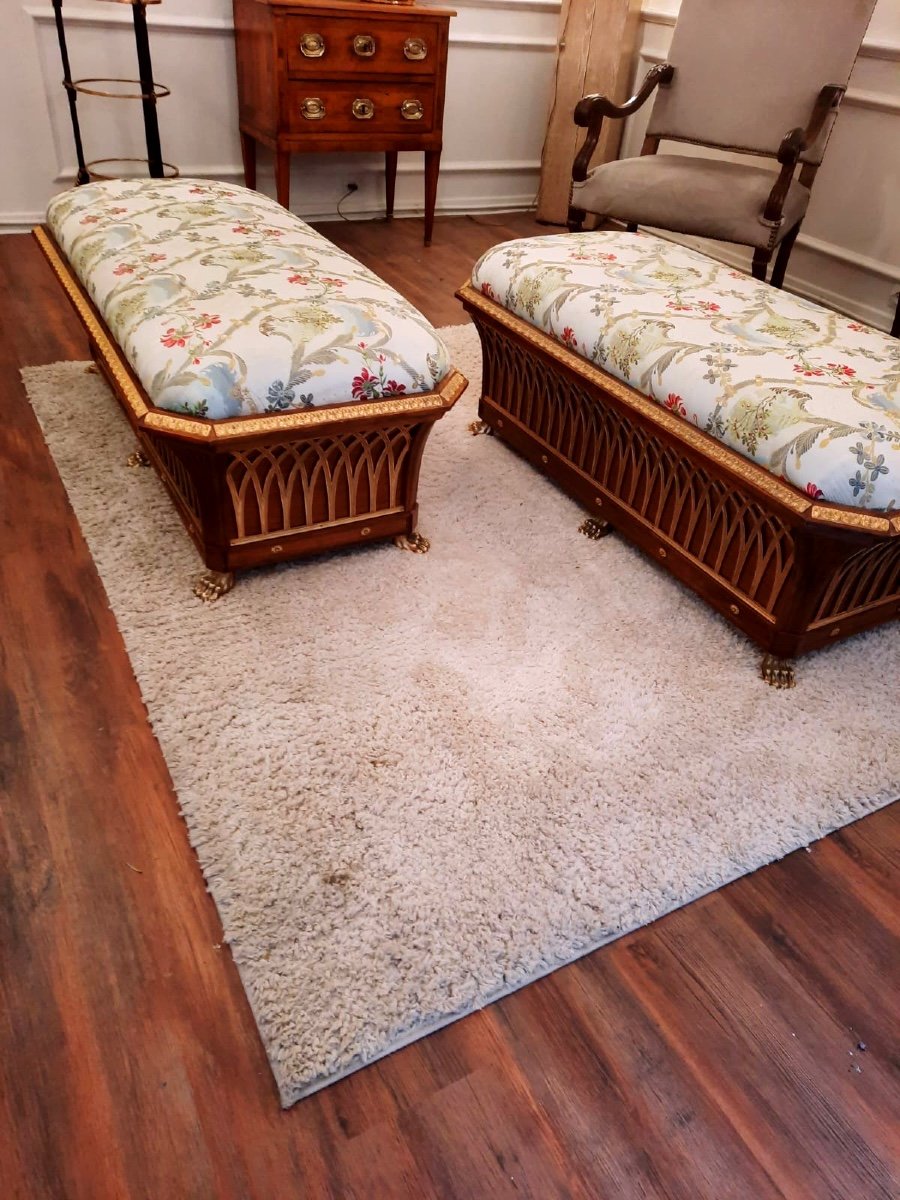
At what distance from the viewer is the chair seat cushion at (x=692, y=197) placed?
255 centimetres

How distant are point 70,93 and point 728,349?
2361 millimetres

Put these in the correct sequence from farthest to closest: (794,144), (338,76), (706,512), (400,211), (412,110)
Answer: (400,211) < (412,110) < (338,76) < (794,144) < (706,512)

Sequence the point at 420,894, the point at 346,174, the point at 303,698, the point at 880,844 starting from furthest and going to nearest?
the point at 346,174
the point at 303,698
the point at 880,844
the point at 420,894

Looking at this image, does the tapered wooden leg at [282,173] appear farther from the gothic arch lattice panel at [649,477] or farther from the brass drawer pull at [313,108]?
the gothic arch lattice panel at [649,477]

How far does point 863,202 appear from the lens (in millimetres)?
2896

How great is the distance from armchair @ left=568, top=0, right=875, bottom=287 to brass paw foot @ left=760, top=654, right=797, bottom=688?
1.58m

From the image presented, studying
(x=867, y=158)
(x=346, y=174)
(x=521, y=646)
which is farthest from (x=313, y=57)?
(x=521, y=646)

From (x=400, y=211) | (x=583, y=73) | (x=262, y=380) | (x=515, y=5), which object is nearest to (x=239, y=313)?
(x=262, y=380)

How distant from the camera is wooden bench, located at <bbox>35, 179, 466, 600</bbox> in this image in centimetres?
136

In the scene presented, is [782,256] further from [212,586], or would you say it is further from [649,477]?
[212,586]

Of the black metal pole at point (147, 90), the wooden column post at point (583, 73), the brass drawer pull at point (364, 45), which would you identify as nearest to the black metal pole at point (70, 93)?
the black metal pole at point (147, 90)

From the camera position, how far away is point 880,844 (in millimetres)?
1249

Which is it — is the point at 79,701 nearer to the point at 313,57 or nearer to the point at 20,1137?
the point at 20,1137

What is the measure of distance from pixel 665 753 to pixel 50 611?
1.05 m
